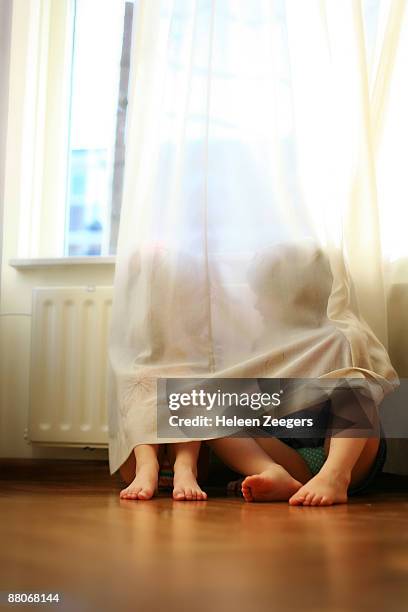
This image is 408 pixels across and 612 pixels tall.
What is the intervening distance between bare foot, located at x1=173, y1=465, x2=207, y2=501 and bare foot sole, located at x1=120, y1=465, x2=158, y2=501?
1.5 inches

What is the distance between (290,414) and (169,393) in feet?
0.77

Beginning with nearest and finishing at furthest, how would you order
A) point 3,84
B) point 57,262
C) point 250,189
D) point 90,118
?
point 250,189
point 3,84
point 57,262
point 90,118

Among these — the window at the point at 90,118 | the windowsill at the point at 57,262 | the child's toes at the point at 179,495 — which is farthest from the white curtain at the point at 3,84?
the child's toes at the point at 179,495

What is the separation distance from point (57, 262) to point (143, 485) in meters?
0.87

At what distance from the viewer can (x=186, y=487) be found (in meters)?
1.35

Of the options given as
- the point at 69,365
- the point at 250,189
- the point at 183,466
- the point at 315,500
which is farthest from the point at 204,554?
the point at 69,365

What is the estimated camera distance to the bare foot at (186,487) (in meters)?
1.33

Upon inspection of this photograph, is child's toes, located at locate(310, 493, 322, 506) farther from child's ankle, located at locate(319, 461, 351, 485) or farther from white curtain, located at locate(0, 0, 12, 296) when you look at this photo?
white curtain, located at locate(0, 0, 12, 296)

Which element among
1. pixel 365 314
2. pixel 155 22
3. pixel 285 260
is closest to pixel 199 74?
pixel 155 22

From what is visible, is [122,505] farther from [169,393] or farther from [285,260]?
[285,260]

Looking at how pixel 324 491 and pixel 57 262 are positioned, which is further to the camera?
pixel 57 262

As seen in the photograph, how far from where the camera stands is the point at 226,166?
1.70 m

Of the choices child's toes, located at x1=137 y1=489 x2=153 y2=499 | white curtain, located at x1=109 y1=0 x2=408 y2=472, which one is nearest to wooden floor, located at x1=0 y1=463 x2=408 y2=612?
child's toes, located at x1=137 y1=489 x2=153 y2=499

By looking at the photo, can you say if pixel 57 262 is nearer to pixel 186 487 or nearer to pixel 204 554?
pixel 186 487
